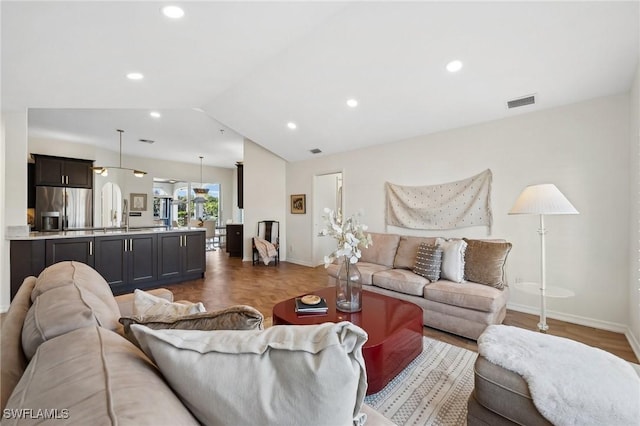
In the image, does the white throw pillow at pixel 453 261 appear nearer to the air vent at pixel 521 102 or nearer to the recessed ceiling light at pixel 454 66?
the air vent at pixel 521 102

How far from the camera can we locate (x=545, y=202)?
7.82 feet

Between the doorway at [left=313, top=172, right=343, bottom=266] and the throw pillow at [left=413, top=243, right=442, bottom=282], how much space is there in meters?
2.72

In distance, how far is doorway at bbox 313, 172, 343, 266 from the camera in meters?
5.98

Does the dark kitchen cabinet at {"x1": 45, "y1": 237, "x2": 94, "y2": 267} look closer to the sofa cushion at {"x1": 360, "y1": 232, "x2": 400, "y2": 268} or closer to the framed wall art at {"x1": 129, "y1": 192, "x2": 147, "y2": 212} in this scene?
the sofa cushion at {"x1": 360, "y1": 232, "x2": 400, "y2": 268}

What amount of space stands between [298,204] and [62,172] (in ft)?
17.1

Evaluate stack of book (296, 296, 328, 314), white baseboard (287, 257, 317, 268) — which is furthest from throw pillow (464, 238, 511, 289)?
white baseboard (287, 257, 317, 268)

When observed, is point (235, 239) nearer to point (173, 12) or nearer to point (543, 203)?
point (173, 12)

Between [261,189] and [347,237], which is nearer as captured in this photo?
[347,237]

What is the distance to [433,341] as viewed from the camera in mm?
2525

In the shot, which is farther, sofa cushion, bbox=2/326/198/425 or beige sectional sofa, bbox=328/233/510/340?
beige sectional sofa, bbox=328/233/510/340

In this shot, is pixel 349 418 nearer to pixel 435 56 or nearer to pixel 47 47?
pixel 435 56

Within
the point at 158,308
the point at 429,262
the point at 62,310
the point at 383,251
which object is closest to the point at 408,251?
the point at 383,251

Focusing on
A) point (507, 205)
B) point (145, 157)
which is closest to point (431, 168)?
point (507, 205)

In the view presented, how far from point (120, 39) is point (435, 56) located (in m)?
2.88
